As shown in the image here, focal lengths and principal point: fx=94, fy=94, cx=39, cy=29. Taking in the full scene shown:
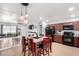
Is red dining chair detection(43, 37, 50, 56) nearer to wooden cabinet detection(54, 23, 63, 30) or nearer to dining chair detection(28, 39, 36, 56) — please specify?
dining chair detection(28, 39, 36, 56)

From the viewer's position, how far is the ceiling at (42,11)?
7.70ft

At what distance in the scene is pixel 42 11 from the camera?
2.44m

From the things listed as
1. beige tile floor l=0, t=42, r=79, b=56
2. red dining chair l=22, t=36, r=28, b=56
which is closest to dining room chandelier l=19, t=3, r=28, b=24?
red dining chair l=22, t=36, r=28, b=56

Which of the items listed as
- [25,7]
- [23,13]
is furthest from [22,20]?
[25,7]

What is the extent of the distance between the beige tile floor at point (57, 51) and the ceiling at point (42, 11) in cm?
69

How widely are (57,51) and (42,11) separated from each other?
110 cm

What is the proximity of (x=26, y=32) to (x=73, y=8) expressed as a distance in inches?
51.8

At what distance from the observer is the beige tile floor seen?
235cm

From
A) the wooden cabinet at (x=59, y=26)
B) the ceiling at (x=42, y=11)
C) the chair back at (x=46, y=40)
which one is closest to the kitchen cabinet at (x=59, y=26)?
the wooden cabinet at (x=59, y=26)

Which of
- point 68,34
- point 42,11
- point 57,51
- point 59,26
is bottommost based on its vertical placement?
point 57,51

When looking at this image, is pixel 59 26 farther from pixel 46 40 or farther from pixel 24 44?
pixel 24 44

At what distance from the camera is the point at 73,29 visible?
2424mm

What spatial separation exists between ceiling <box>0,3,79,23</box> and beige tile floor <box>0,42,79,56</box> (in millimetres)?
688

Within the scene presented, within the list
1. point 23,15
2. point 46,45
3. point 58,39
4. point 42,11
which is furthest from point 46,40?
point 23,15
